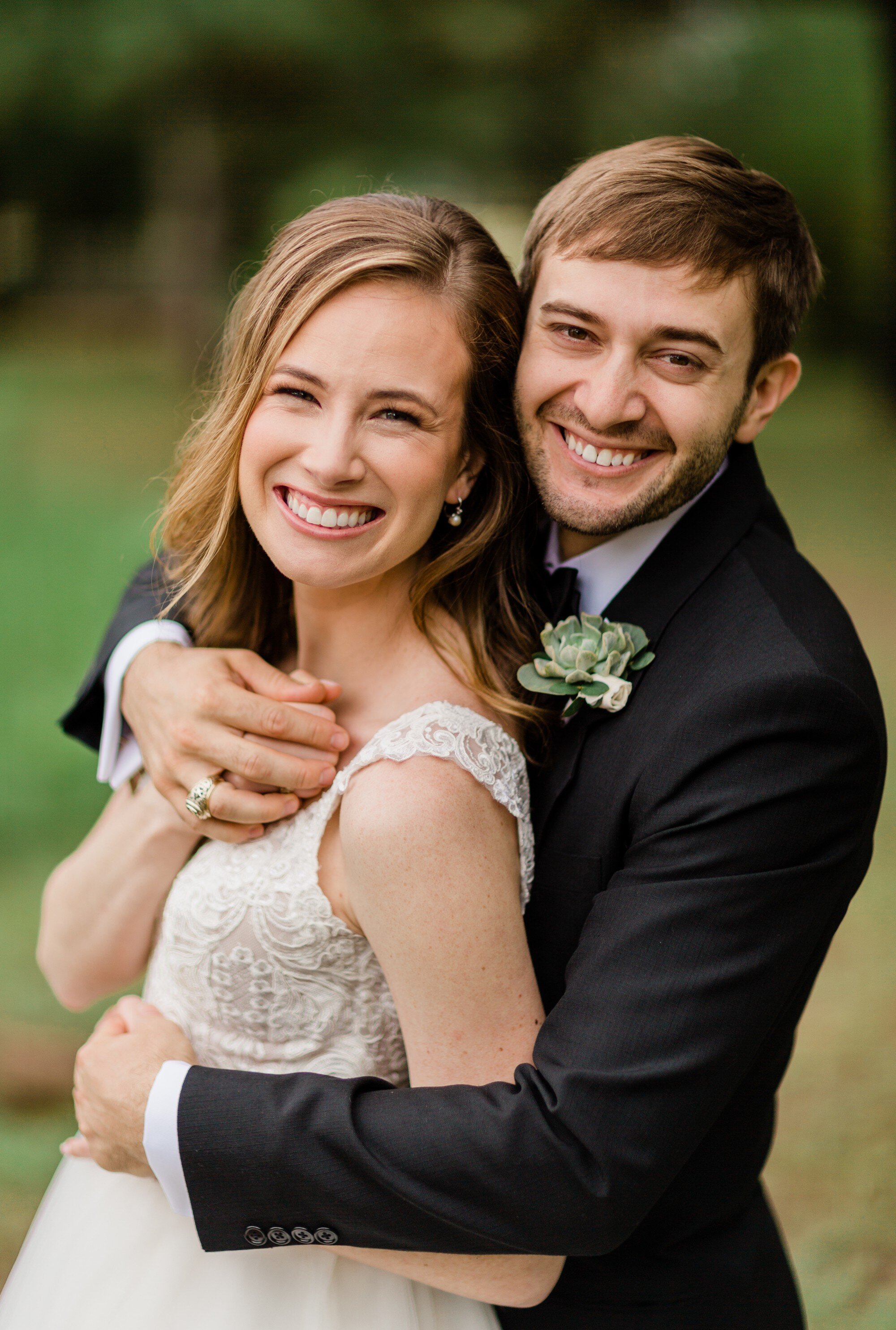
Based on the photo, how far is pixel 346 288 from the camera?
6.37ft

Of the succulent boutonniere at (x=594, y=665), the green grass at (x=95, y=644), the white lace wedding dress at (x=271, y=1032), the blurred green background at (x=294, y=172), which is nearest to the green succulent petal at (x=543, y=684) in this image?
the succulent boutonniere at (x=594, y=665)

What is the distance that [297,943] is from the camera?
190 centimetres

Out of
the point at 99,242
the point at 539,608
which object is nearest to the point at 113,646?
the point at 539,608

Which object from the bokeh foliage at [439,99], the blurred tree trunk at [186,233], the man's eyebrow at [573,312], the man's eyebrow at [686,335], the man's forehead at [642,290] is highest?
the bokeh foliage at [439,99]

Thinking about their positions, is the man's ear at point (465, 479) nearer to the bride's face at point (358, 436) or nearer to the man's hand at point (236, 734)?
the bride's face at point (358, 436)

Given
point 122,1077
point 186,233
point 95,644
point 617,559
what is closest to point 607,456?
point 617,559

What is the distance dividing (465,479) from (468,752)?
567 millimetres

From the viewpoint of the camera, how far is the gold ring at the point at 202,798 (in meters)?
2.04

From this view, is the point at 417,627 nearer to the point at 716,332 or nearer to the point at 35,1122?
the point at 716,332

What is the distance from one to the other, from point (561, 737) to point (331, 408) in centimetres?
67

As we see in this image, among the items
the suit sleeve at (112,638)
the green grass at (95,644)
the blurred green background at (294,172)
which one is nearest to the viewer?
the suit sleeve at (112,638)

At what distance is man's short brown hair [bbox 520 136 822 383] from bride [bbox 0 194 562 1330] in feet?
0.58

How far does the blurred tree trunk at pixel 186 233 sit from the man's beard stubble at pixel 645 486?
42.9 feet

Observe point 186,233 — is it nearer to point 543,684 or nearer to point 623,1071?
point 543,684
